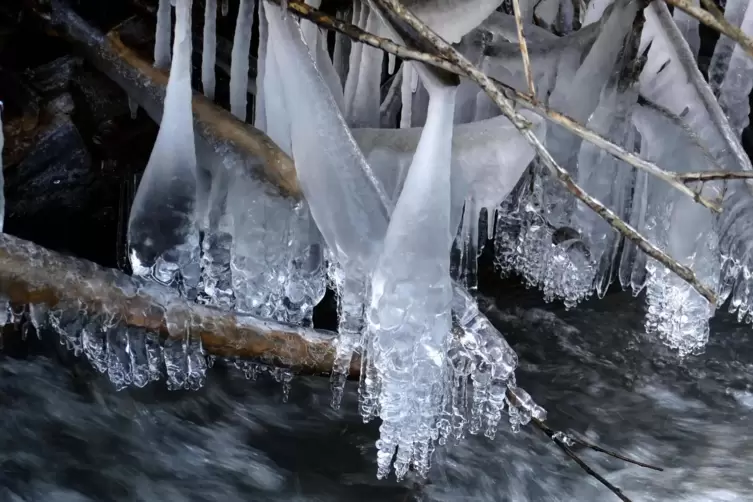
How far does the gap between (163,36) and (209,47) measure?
0.13 metres

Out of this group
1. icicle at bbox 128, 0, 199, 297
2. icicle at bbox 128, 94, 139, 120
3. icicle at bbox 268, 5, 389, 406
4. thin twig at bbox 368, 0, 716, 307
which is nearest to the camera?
thin twig at bbox 368, 0, 716, 307

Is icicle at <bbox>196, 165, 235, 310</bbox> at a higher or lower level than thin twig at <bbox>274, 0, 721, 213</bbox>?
lower

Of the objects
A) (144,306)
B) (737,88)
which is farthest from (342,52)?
(737,88)

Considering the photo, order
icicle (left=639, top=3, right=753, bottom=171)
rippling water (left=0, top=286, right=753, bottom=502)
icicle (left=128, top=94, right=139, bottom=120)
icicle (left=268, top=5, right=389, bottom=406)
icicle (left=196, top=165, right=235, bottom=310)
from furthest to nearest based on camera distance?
icicle (left=128, top=94, right=139, bottom=120) → rippling water (left=0, top=286, right=753, bottom=502) → icicle (left=639, top=3, right=753, bottom=171) → icicle (left=196, top=165, right=235, bottom=310) → icicle (left=268, top=5, right=389, bottom=406)

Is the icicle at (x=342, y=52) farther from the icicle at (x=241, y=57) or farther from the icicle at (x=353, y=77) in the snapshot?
the icicle at (x=241, y=57)

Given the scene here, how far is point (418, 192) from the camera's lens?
1.36 meters

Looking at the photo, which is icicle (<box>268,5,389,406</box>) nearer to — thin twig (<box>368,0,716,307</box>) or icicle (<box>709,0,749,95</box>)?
thin twig (<box>368,0,716,307</box>)

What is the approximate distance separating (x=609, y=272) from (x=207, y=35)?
1716 mm

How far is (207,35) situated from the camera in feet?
6.16

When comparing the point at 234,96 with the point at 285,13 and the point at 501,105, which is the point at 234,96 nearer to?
the point at 285,13

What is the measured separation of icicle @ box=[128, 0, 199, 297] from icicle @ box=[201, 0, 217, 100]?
0.90 ft

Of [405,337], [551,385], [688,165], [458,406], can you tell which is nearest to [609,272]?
[551,385]

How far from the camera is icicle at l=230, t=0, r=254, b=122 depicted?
6.01 feet

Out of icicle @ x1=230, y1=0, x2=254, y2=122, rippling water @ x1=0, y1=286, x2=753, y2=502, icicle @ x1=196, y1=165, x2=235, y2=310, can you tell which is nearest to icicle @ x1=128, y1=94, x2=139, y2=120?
icicle @ x1=230, y1=0, x2=254, y2=122
